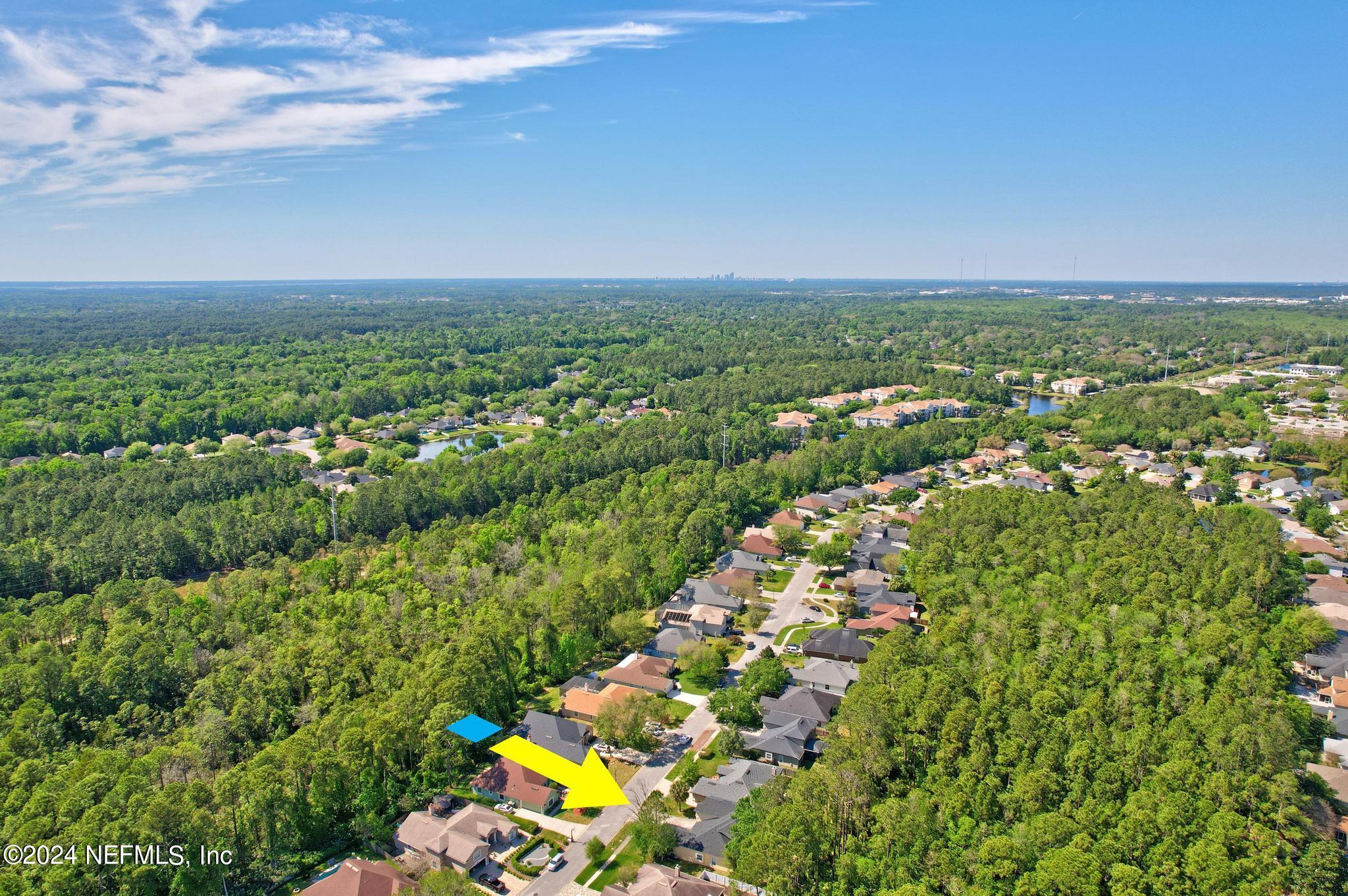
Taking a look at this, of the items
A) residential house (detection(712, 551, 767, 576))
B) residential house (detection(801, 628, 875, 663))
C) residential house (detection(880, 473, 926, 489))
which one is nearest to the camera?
residential house (detection(801, 628, 875, 663))

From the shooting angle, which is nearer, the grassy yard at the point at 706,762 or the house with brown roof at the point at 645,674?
the grassy yard at the point at 706,762

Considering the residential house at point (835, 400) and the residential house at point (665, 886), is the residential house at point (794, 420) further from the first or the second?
the residential house at point (665, 886)

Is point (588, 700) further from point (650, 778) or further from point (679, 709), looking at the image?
point (650, 778)

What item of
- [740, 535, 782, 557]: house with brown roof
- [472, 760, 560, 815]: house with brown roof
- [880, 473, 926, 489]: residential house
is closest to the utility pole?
[740, 535, 782, 557]: house with brown roof

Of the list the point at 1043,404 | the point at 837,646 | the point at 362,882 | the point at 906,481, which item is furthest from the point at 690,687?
the point at 1043,404

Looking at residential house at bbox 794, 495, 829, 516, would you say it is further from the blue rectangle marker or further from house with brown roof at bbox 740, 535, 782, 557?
the blue rectangle marker

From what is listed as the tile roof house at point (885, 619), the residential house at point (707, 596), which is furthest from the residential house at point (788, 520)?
the tile roof house at point (885, 619)
